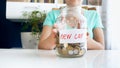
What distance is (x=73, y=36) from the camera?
0.70 meters

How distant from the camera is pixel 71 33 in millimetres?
706

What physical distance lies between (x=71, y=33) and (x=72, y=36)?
1 cm

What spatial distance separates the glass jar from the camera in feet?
2.31

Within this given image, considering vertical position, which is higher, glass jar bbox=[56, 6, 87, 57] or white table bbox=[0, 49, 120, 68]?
glass jar bbox=[56, 6, 87, 57]

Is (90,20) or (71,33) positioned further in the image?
(90,20)

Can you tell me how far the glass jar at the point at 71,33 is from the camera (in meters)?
0.70

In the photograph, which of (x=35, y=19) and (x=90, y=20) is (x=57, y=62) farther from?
(x=35, y=19)
